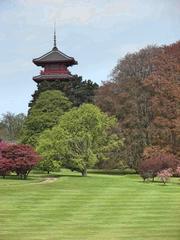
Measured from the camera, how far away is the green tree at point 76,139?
42.2 m

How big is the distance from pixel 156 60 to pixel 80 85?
16883 mm

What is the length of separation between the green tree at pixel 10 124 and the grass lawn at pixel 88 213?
7520cm

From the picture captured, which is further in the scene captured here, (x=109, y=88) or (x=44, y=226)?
(x=109, y=88)

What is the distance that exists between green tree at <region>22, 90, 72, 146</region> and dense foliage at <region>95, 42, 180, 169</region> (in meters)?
5.04

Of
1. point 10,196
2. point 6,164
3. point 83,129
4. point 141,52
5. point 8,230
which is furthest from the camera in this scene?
point 141,52

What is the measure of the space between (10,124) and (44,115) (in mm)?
56684

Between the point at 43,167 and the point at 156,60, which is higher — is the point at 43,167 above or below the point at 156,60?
below

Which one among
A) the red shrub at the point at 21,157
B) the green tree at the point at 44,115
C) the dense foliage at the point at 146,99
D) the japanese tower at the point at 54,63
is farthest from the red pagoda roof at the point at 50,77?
the red shrub at the point at 21,157

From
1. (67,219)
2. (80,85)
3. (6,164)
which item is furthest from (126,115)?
(67,219)

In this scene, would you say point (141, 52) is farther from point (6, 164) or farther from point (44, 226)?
point (44, 226)

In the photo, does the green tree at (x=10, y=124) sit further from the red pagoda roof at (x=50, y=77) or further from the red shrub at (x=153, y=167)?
the red shrub at (x=153, y=167)

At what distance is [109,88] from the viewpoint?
59.2 m

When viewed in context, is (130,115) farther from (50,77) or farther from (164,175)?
(50,77)

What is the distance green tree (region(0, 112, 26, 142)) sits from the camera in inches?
4112
